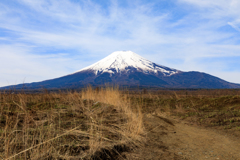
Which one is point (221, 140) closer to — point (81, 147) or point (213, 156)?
point (213, 156)

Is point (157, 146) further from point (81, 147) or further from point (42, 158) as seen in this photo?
point (42, 158)

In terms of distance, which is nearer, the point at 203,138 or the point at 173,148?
the point at 173,148

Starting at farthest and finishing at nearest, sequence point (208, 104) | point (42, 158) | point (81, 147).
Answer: point (208, 104) < point (81, 147) < point (42, 158)

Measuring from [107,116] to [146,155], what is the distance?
7.78ft

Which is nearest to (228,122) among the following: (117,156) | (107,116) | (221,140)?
(221,140)

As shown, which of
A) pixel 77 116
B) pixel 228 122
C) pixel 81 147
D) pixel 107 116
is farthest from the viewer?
pixel 228 122

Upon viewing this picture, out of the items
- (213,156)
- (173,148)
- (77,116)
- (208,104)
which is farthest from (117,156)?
(208,104)

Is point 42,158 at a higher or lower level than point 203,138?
higher

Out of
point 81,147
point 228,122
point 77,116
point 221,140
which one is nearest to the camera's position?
point 81,147

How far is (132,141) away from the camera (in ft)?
11.6

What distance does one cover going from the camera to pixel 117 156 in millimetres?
2879

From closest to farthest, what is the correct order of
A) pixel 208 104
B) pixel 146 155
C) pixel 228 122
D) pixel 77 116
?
pixel 146 155 → pixel 77 116 → pixel 228 122 → pixel 208 104

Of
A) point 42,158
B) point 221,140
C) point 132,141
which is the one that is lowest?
point 221,140

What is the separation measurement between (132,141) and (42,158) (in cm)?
186
